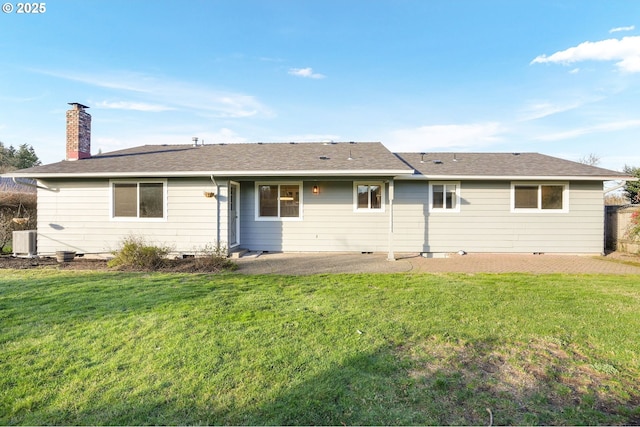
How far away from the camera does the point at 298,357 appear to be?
3.09 meters

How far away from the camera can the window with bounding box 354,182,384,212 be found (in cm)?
1049

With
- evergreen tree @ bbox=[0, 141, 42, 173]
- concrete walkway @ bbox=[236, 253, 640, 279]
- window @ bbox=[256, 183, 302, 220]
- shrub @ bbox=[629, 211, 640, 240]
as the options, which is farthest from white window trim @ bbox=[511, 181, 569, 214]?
evergreen tree @ bbox=[0, 141, 42, 173]

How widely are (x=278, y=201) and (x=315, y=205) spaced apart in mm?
1285

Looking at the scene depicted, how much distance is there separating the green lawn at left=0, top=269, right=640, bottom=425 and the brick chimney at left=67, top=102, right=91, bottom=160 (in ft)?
22.5

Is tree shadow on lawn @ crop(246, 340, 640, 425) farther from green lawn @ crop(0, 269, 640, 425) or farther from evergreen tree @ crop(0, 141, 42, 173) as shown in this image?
evergreen tree @ crop(0, 141, 42, 173)

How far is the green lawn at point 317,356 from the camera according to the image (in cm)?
231

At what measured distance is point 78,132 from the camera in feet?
35.2

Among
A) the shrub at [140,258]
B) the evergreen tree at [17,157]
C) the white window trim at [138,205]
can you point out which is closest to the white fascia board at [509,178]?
the shrub at [140,258]

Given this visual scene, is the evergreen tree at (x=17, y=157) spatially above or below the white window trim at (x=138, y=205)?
above

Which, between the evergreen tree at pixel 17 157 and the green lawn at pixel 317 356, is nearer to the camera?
the green lawn at pixel 317 356

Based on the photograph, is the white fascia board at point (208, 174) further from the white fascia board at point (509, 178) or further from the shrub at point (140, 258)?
the shrub at point (140, 258)

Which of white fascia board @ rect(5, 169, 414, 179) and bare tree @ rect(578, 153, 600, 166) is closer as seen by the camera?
white fascia board @ rect(5, 169, 414, 179)

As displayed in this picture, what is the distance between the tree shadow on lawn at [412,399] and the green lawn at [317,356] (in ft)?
0.05

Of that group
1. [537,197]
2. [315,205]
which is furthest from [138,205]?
[537,197]
